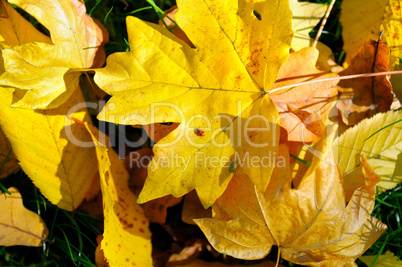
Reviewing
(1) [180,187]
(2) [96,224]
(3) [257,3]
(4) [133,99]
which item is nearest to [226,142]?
Result: (1) [180,187]

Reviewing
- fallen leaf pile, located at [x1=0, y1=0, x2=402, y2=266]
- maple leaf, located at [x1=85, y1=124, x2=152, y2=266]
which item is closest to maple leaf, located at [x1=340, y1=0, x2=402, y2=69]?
fallen leaf pile, located at [x1=0, y1=0, x2=402, y2=266]

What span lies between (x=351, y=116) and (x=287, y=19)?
49 cm

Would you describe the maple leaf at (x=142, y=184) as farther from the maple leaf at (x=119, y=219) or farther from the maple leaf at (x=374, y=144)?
the maple leaf at (x=374, y=144)

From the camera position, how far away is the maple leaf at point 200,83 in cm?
98

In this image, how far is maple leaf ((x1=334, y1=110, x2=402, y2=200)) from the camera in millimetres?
1148

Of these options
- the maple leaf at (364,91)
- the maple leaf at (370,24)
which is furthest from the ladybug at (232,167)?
the maple leaf at (370,24)

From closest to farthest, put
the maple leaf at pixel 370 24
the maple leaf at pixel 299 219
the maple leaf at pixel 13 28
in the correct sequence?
1. the maple leaf at pixel 299 219
2. the maple leaf at pixel 13 28
3. the maple leaf at pixel 370 24

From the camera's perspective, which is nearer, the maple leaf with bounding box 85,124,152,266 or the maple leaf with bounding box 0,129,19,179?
the maple leaf with bounding box 85,124,152,266

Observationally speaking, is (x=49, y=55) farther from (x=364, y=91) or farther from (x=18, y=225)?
(x=364, y=91)

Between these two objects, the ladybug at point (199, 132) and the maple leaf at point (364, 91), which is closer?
the ladybug at point (199, 132)

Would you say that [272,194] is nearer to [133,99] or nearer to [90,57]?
[133,99]

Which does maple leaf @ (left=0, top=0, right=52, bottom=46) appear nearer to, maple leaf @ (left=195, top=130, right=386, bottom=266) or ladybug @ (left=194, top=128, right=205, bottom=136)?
ladybug @ (left=194, top=128, right=205, bottom=136)

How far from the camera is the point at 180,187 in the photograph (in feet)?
3.27

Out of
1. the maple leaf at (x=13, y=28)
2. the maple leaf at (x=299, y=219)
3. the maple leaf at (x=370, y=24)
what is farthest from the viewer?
the maple leaf at (x=370, y=24)
